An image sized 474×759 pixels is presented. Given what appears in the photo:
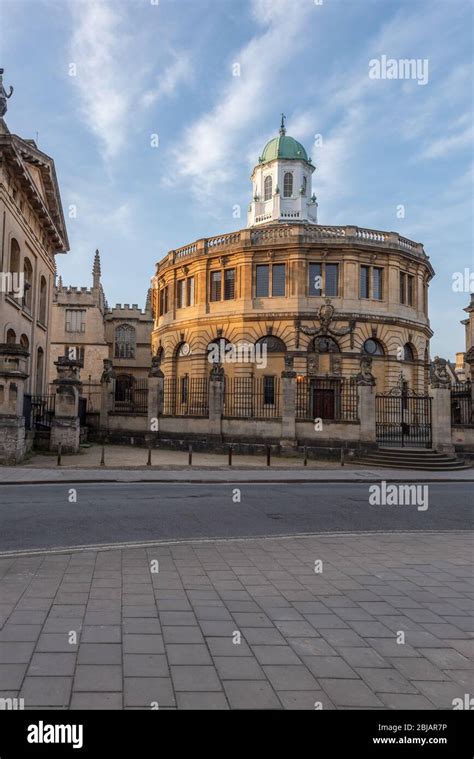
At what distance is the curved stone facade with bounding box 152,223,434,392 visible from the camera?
36.6m

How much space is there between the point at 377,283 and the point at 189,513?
30.6 meters

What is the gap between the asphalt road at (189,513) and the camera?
8.64m

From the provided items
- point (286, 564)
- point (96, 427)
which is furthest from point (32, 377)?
point (286, 564)

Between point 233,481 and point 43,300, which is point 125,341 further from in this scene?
point 233,481

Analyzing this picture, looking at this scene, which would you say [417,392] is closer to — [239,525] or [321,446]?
[321,446]

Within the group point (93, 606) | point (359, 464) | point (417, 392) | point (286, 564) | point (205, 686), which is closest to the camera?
point (205, 686)

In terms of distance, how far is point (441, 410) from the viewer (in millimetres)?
23656

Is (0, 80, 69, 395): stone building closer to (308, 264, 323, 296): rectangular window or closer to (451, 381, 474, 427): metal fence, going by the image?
(308, 264, 323, 296): rectangular window

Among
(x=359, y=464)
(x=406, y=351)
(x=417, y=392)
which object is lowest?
(x=359, y=464)

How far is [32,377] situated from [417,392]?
2554 centimetres

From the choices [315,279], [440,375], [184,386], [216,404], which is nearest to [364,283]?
[315,279]

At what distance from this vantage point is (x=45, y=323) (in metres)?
35.3

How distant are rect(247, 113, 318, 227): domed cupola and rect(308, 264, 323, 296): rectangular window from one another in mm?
18678

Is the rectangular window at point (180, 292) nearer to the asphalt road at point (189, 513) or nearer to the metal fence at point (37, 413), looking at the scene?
the metal fence at point (37, 413)
